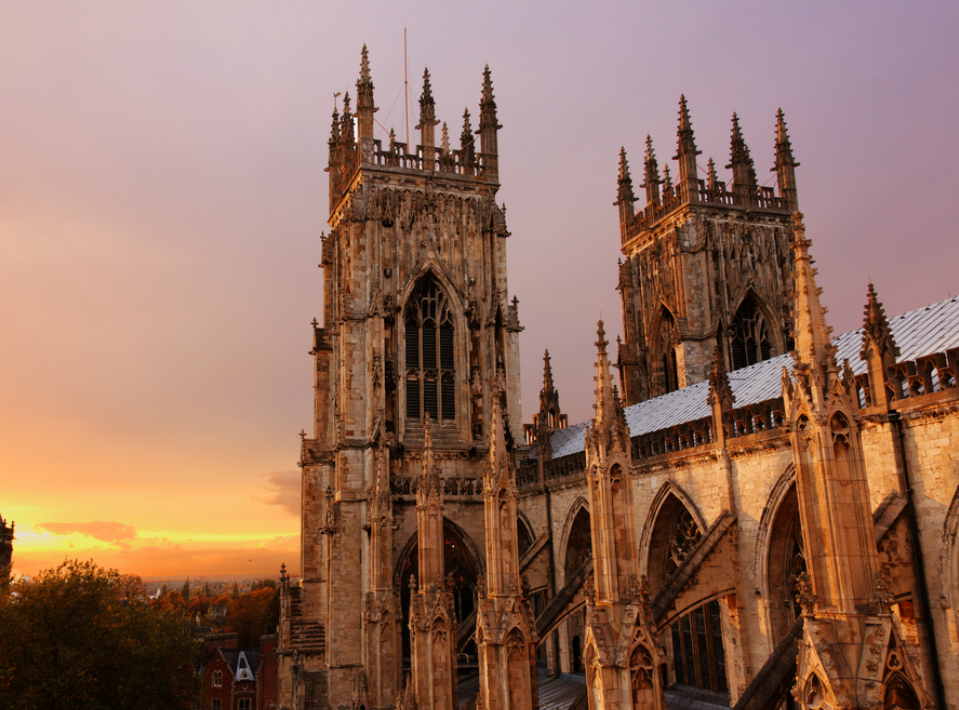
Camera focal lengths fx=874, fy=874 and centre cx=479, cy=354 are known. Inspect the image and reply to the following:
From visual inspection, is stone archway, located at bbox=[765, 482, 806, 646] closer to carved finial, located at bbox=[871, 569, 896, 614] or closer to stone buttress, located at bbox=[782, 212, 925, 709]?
stone buttress, located at bbox=[782, 212, 925, 709]

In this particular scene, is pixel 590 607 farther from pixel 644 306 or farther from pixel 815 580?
pixel 644 306

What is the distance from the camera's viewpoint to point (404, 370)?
3362 cm

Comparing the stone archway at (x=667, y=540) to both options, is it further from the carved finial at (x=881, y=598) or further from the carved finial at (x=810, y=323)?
the carved finial at (x=881, y=598)

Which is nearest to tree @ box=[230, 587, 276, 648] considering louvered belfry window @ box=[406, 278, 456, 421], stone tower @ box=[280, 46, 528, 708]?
stone tower @ box=[280, 46, 528, 708]

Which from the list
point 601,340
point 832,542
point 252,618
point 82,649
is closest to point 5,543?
point 82,649

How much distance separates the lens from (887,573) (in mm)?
14430

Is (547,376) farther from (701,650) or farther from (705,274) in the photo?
(701,650)

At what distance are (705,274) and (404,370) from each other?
1367 cm

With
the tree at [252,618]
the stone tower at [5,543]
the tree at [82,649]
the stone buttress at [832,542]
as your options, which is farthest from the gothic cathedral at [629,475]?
the tree at [252,618]

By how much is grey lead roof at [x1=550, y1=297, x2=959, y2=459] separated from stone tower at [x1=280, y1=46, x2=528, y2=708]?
4478 mm

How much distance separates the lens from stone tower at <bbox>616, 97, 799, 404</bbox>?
1463 inches

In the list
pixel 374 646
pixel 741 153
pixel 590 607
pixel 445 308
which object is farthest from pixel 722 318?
pixel 590 607

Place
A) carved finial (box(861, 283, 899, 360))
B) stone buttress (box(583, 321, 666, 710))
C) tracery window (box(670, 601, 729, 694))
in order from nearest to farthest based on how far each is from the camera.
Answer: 1. stone buttress (box(583, 321, 666, 710))
2. carved finial (box(861, 283, 899, 360))
3. tracery window (box(670, 601, 729, 694))

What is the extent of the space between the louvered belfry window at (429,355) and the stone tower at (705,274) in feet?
32.1
